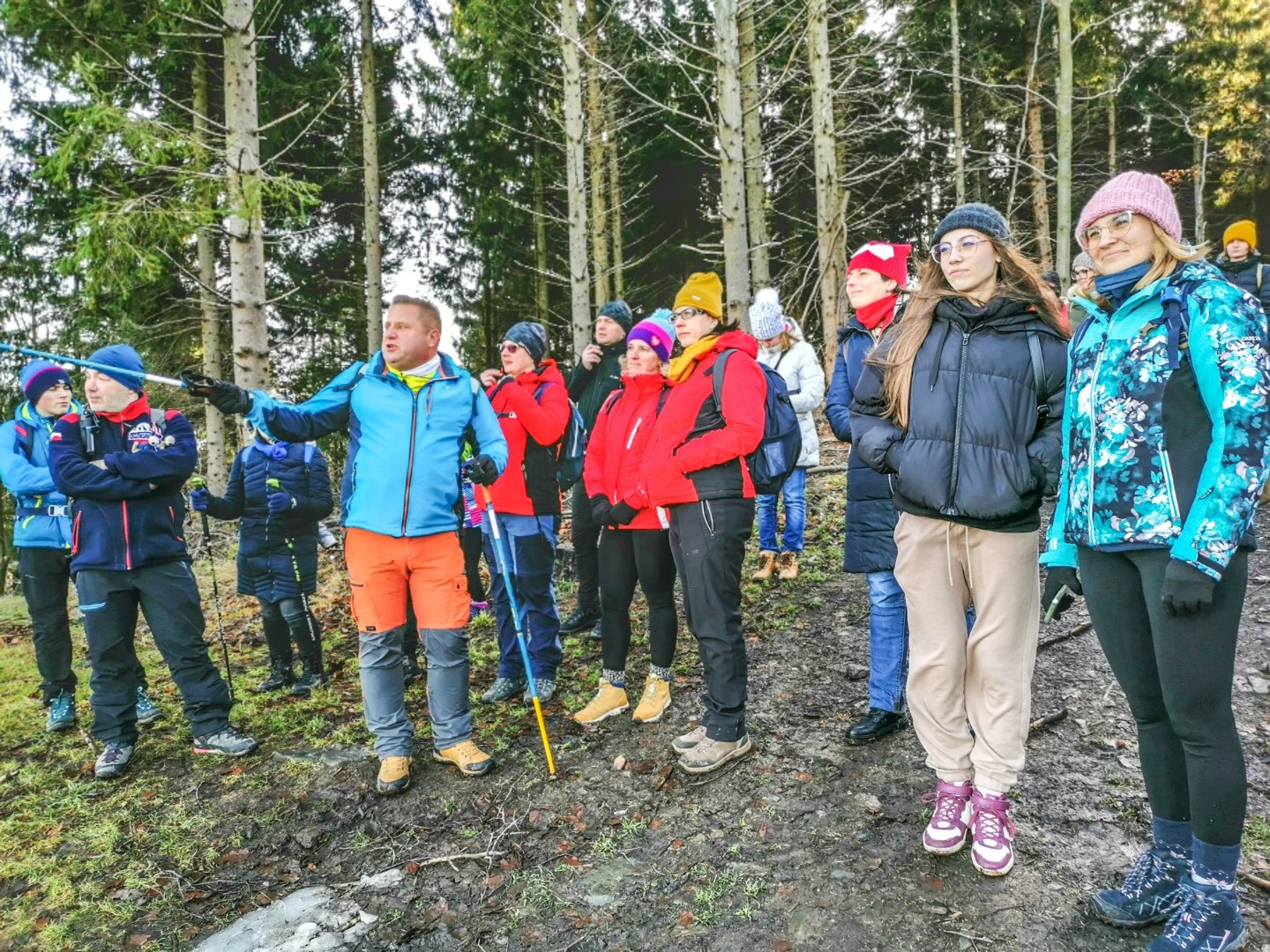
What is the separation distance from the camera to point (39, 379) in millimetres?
5664

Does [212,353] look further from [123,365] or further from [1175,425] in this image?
[1175,425]

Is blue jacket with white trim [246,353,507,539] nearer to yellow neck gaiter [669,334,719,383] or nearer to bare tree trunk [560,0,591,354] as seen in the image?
yellow neck gaiter [669,334,719,383]

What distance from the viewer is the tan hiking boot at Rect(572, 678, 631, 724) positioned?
4.67 m

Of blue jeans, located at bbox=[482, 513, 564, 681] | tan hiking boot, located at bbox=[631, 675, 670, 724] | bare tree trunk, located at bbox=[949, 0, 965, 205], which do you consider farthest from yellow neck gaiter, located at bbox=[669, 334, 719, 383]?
bare tree trunk, located at bbox=[949, 0, 965, 205]

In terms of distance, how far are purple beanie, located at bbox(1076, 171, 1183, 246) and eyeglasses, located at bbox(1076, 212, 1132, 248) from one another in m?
0.03

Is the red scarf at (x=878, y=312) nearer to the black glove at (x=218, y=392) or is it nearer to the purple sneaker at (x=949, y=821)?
the purple sneaker at (x=949, y=821)

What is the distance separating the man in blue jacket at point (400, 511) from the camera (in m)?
4.12

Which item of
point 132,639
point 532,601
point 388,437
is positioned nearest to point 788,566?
point 532,601

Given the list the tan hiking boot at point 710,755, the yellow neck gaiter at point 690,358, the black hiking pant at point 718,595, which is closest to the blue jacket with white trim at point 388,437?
the yellow neck gaiter at point 690,358

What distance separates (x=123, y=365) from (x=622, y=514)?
129 inches

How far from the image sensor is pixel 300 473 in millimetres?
5770

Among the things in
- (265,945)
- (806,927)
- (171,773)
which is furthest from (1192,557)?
(171,773)

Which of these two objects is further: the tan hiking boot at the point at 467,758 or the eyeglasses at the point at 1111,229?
the tan hiking boot at the point at 467,758

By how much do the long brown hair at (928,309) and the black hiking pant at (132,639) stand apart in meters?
4.29
